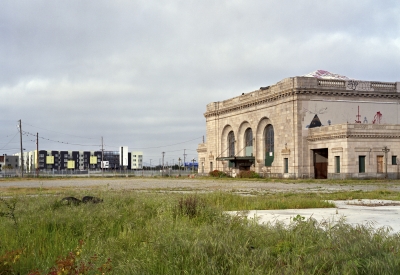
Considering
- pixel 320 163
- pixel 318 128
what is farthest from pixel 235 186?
pixel 320 163

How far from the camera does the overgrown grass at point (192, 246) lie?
21.1ft

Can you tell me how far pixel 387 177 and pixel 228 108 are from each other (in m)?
30.7

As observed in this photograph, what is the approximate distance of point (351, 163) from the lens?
49.7 metres

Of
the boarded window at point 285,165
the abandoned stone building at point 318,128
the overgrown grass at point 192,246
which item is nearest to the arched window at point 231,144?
the abandoned stone building at point 318,128

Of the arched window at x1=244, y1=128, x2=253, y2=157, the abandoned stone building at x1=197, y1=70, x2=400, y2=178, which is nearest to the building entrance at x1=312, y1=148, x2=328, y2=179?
the abandoned stone building at x1=197, y1=70, x2=400, y2=178

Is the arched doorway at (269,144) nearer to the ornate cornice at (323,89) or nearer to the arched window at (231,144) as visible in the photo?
the ornate cornice at (323,89)

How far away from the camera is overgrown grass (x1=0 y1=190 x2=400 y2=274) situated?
6.43 meters

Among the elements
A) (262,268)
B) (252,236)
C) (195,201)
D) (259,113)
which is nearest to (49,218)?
(195,201)

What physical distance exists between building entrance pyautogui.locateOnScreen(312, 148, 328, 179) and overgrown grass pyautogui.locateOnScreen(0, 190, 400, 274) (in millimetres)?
46835

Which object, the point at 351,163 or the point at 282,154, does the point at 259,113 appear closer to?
the point at 282,154

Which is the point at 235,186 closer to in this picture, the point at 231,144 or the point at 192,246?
the point at 192,246

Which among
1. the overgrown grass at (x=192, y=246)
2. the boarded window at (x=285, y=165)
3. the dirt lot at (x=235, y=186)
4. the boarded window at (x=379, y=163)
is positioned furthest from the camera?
the boarded window at (x=285, y=165)

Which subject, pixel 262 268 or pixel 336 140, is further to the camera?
pixel 336 140

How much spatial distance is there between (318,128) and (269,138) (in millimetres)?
10760
